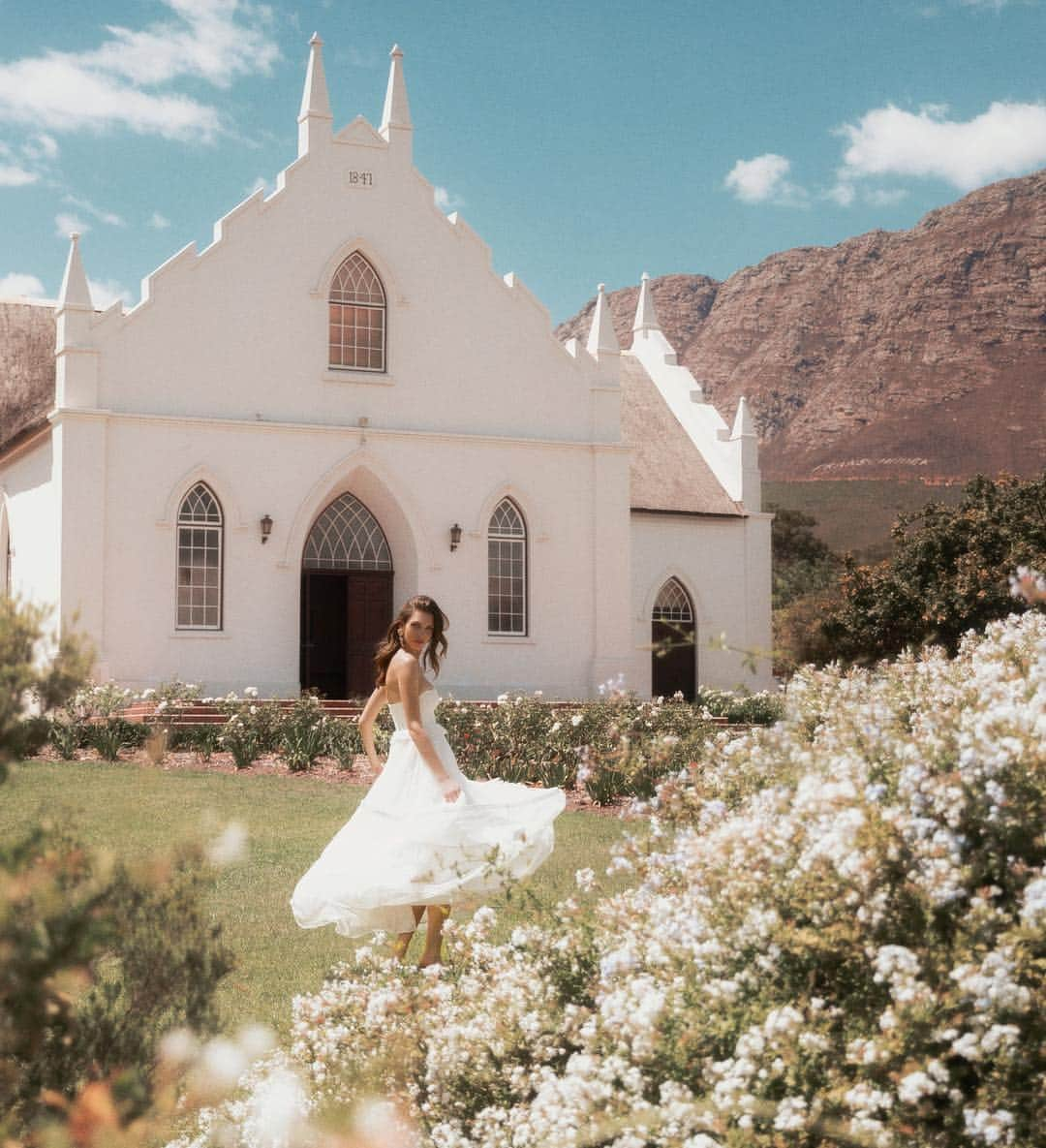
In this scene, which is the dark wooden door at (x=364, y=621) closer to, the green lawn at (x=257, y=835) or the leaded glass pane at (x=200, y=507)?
the leaded glass pane at (x=200, y=507)

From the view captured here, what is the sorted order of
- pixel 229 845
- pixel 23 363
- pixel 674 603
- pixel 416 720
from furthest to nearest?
pixel 674 603
pixel 23 363
pixel 416 720
pixel 229 845

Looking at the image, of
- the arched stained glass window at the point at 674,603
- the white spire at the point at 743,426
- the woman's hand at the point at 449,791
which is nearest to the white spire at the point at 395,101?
the white spire at the point at 743,426

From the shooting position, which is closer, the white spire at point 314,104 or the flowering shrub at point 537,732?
the flowering shrub at point 537,732

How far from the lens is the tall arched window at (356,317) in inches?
1016

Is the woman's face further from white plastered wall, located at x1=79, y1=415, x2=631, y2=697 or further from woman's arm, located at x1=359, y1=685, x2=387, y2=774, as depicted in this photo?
white plastered wall, located at x1=79, y1=415, x2=631, y2=697

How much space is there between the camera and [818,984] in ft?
13.6

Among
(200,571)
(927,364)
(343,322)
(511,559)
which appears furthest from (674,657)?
(927,364)

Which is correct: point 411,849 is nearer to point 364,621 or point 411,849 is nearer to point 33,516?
point 364,621

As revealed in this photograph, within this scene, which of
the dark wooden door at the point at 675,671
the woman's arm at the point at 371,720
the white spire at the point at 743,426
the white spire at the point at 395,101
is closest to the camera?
the woman's arm at the point at 371,720

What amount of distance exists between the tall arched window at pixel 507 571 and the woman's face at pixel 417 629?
17641 millimetres

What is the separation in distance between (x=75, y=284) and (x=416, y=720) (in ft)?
58.0

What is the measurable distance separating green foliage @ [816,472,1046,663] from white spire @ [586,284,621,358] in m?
10.3

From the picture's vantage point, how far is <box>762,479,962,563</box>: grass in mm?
99062

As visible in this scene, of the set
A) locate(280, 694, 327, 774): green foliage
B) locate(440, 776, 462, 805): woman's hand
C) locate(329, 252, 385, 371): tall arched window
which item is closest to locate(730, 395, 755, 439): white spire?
locate(329, 252, 385, 371): tall arched window
